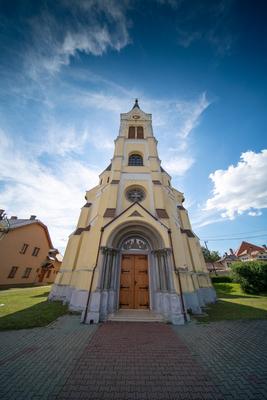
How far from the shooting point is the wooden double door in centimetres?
899

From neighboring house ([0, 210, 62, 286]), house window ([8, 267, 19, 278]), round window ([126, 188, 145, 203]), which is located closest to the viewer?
round window ([126, 188, 145, 203])

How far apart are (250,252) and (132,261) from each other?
2009 inches

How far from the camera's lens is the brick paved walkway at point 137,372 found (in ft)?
9.55

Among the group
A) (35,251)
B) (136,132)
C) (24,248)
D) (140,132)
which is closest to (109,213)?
(136,132)

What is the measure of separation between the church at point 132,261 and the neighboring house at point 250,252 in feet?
140

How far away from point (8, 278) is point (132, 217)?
22438 mm

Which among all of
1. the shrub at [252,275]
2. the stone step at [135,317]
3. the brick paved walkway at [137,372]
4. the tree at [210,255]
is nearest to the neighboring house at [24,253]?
the stone step at [135,317]

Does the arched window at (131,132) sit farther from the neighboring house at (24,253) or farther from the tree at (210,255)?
the tree at (210,255)

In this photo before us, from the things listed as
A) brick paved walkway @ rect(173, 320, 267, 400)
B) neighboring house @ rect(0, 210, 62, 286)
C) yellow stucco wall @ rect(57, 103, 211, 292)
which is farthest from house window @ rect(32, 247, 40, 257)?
brick paved walkway @ rect(173, 320, 267, 400)

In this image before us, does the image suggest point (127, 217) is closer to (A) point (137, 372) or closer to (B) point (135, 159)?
(A) point (137, 372)

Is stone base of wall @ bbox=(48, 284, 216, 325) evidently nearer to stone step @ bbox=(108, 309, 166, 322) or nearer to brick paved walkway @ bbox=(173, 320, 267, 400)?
stone step @ bbox=(108, 309, 166, 322)

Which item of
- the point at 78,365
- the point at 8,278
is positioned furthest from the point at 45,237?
the point at 78,365

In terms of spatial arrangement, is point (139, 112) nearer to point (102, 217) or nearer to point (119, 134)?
point (119, 134)

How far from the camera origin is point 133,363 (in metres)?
3.90
